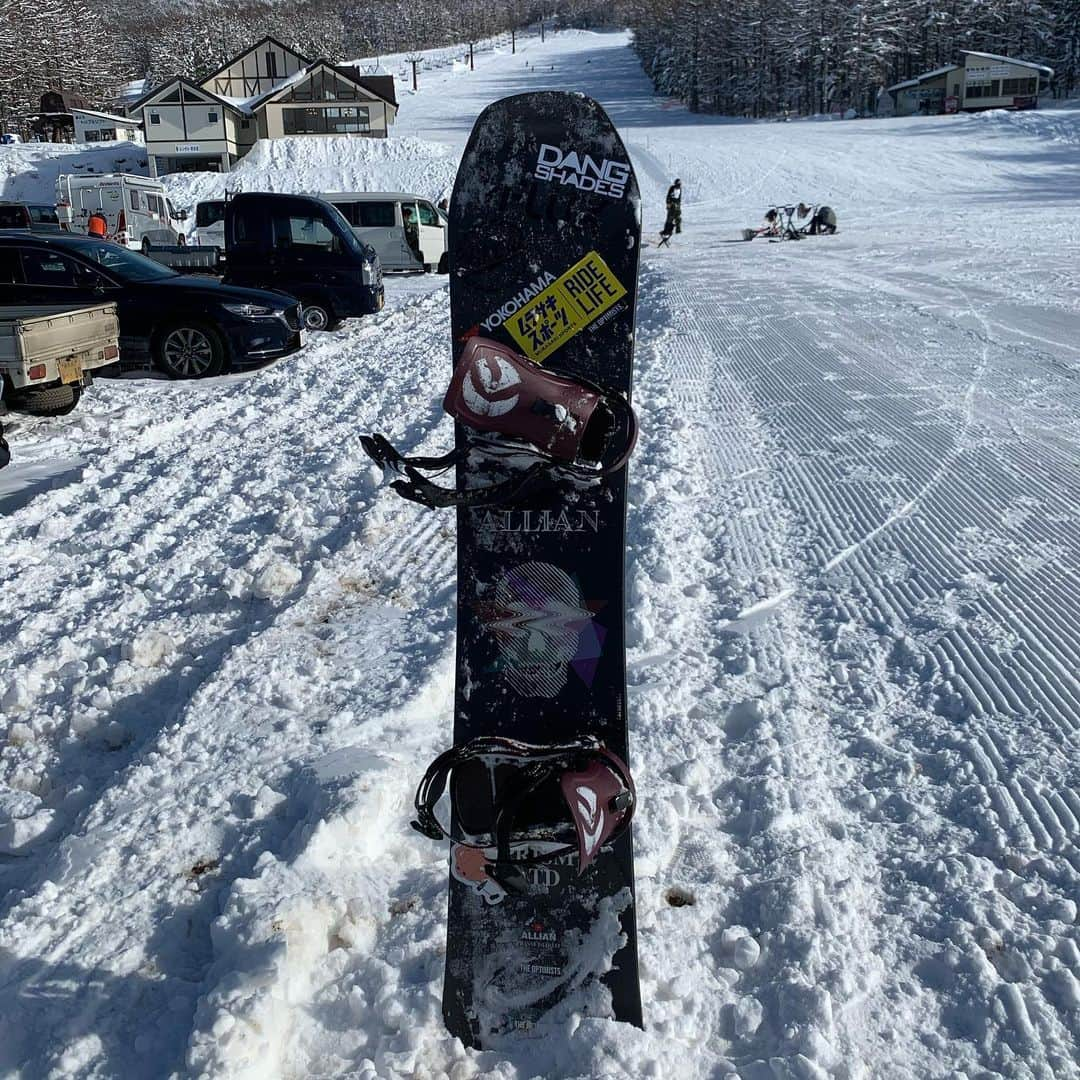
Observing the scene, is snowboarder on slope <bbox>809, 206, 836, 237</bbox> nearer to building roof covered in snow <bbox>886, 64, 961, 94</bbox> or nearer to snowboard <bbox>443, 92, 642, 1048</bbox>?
snowboard <bbox>443, 92, 642, 1048</bbox>

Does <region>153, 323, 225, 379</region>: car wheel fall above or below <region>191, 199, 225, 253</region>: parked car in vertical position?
below

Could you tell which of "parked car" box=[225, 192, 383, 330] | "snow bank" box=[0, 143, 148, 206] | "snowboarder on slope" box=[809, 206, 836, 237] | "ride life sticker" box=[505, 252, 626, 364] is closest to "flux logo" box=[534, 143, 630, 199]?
"ride life sticker" box=[505, 252, 626, 364]

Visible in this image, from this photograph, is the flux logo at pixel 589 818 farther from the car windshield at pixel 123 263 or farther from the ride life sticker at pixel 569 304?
the car windshield at pixel 123 263

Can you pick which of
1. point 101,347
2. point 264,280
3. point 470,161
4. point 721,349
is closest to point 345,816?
point 470,161

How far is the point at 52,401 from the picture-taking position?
856cm

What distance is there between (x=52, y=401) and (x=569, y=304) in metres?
8.01

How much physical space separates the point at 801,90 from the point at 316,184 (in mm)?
60362

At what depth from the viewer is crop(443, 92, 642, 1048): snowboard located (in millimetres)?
1963

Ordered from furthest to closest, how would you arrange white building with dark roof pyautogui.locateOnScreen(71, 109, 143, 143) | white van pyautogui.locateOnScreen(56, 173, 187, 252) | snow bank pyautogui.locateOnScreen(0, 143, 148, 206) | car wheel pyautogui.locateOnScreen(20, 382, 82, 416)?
white building with dark roof pyautogui.locateOnScreen(71, 109, 143, 143)
snow bank pyautogui.locateOnScreen(0, 143, 148, 206)
white van pyautogui.locateOnScreen(56, 173, 187, 252)
car wheel pyautogui.locateOnScreen(20, 382, 82, 416)

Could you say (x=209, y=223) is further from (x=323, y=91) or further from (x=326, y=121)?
(x=326, y=121)

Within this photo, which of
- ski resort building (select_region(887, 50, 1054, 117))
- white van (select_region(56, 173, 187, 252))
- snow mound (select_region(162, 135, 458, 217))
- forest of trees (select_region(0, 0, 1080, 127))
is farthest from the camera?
forest of trees (select_region(0, 0, 1080, 127))

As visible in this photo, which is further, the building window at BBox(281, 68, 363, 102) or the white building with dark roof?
the white building with dark roof

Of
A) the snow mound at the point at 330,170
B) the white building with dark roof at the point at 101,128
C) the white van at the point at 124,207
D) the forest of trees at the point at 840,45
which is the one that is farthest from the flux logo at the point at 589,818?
the forest of trees at the point at 840,45

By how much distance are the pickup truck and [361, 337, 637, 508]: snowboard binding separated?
23.2 ft
